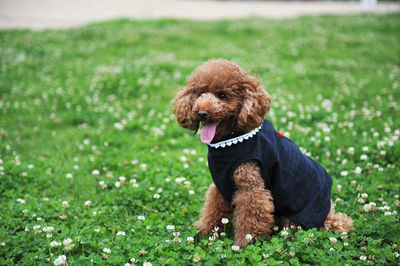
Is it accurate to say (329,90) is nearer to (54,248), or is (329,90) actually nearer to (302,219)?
(302,219)

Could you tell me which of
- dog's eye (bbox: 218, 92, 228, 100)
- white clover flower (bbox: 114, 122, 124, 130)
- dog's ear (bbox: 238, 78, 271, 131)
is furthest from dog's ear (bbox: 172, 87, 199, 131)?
white clover flower (bbox: 114, 122, 124, 130)

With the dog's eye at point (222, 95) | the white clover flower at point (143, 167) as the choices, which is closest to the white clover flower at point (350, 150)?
the dog's eye at point (222, 95)

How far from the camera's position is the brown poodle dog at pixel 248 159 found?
3174mm

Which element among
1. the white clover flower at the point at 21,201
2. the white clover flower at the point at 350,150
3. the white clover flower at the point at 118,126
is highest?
the white clover flower at the point at 350,150

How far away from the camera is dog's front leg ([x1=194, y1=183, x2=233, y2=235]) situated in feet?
12.4

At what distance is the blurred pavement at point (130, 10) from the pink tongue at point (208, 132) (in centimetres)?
1534

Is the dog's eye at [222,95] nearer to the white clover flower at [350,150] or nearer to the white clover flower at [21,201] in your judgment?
the white clover flower at [350,150]

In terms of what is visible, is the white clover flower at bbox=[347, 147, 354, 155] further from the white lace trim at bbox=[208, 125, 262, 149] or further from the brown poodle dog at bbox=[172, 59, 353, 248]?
the white lace trim at bbox=[208, 125, 262, 149]

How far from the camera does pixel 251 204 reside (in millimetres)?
3326

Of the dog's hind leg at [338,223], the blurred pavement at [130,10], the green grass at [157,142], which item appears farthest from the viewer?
the blurred pavement at [130,10]

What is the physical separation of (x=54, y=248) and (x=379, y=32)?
14.6m

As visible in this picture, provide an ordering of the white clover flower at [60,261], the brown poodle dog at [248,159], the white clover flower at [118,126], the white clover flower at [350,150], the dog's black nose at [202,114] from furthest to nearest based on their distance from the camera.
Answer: the white clover flower at [118,126] → the white clover flower at [350,150] → the brown poodle dog at [248,159] → the dog's black nose at [202,114] → the white clover flower at [60,261]

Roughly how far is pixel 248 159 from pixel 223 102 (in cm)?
59

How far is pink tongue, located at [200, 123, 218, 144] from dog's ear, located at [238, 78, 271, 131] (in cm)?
25
